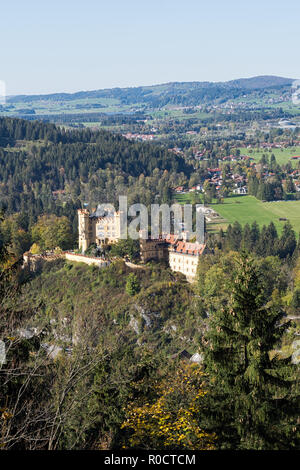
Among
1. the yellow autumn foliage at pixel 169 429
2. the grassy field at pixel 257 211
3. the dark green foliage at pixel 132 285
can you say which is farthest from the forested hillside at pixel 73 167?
the yellow autumn foliage at pixel 169 429

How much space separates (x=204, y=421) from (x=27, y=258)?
35.3 metres

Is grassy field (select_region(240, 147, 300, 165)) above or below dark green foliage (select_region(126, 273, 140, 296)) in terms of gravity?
below

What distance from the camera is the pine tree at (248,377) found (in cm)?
1120

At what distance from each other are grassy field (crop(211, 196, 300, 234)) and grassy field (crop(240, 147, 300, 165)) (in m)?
43.2

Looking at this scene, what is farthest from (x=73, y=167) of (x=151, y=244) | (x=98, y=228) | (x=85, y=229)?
(x=151, y=244)

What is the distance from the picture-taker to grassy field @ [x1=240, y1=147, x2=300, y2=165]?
5030 inches

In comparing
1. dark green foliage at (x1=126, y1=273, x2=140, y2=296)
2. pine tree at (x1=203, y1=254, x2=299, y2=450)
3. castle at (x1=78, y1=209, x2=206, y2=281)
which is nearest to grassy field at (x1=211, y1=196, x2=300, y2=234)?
castle at (x1=78, y1=209, x2=206, y2=281)

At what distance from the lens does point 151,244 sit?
4259 centimetres

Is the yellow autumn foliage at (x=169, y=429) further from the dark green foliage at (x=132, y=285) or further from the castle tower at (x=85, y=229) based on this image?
the castle tower at (x=85, y=229)

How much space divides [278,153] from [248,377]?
130718mm

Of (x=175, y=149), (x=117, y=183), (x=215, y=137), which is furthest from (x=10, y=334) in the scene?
(x=215, y=137)

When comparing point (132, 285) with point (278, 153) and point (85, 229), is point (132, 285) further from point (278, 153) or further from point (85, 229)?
point (278, 153)

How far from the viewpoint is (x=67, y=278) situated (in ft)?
138

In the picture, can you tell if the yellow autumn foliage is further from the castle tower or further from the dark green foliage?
the castle tower
